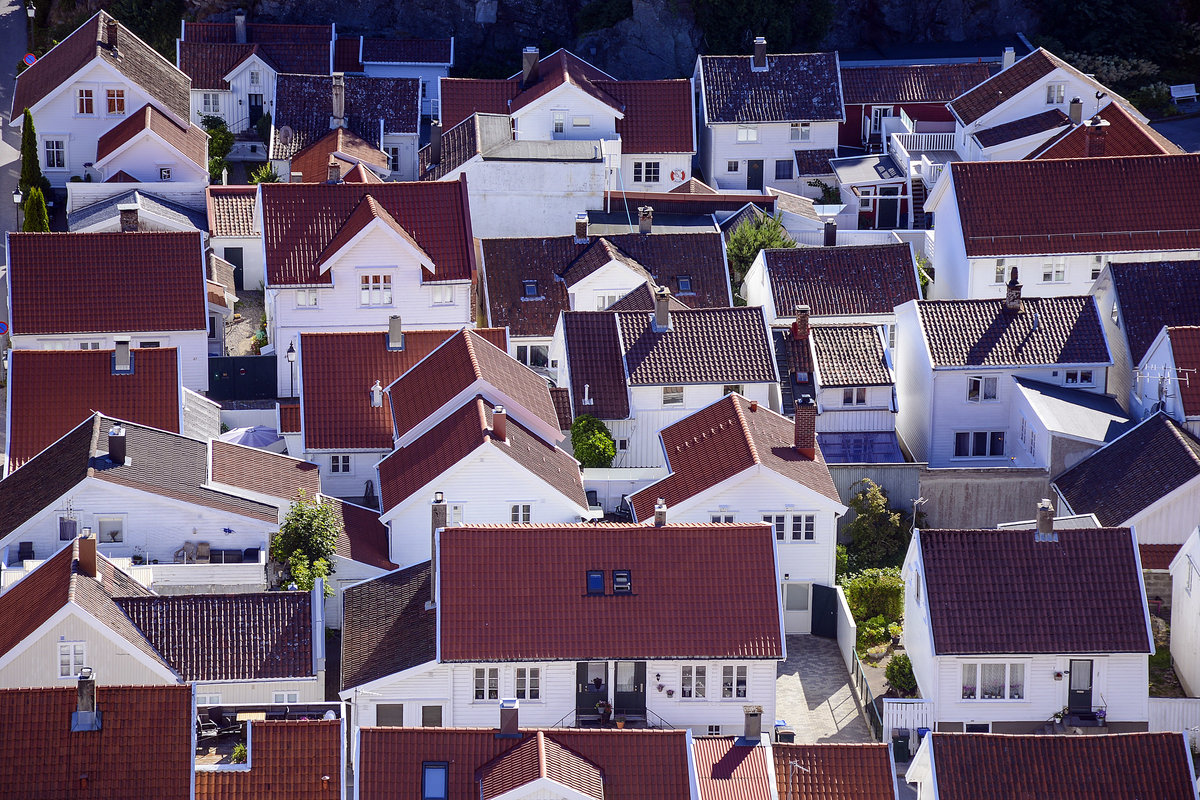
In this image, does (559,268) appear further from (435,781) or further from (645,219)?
(435,781)

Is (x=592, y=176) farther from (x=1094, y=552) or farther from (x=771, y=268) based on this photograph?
(x=1094, y=552)

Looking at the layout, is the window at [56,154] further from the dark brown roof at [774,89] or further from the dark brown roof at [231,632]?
the dark brown roof at [231,632]

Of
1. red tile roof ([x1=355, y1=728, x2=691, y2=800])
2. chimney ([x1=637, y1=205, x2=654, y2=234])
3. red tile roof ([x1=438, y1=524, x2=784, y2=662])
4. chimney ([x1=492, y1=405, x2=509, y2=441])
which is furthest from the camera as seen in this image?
chimney ([x1=637, y1=205, x2=654, y2=234])

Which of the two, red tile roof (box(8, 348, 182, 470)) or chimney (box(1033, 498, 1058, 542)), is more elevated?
red tile roof (box(8, 348, 182, 470))

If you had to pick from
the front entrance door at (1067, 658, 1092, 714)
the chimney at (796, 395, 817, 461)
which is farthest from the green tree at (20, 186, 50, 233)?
the front entrance door at (1067, 658, 1092, 714)

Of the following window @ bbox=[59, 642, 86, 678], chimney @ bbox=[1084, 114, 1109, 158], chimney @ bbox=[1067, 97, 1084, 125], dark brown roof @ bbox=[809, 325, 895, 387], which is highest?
chimney @ bbox=[1067, 97, 1084, 125]

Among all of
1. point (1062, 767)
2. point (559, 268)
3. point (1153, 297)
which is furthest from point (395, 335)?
point (1062, 767)

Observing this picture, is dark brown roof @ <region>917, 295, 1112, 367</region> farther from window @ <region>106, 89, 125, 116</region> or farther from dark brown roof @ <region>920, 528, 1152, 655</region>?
window @ <region>106, 89, 125, 116</region>
